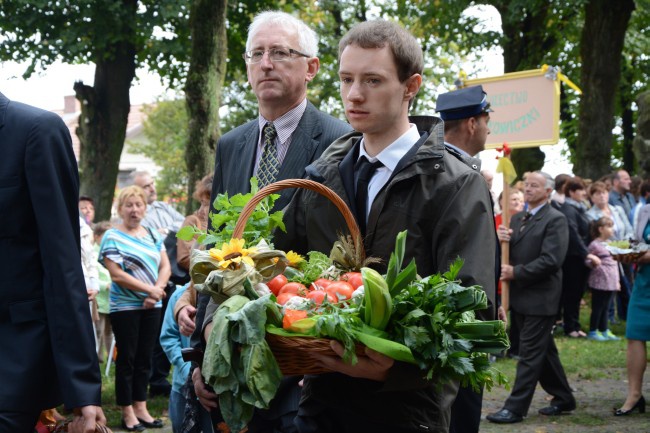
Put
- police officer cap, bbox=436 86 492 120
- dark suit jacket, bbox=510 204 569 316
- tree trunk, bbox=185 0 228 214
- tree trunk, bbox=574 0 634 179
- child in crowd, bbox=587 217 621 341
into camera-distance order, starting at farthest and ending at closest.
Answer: tree trunk, bbox=574 0 634 179
child in crowd, bbox=587 217 621 341
tree trunk, bbox=185 0 228 214
dark suit jacket, bbox=510 204 569 316
police officer cap, bbox=436 86 492 120

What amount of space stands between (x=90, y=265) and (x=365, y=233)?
7.45m

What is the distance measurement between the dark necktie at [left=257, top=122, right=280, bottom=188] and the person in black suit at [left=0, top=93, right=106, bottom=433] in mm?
1007

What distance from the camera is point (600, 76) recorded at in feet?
70.8

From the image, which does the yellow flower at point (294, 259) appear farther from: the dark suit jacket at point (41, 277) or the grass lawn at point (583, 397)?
the grass lawn at point (583, 397)

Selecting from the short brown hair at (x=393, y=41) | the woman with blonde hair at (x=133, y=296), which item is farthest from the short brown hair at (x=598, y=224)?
the short brown hair at (x=393, y=41)

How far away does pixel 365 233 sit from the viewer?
3268 mm

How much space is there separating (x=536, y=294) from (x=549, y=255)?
52 centimetres

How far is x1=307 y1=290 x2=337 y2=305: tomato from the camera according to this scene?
2.80m

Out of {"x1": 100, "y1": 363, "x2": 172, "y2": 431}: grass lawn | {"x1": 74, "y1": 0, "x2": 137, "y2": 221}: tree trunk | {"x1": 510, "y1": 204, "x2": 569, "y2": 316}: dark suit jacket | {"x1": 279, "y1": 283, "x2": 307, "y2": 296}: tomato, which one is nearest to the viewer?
{"x1": 279, "y1": 283, "x2": 307, "y2": 296}: tomato

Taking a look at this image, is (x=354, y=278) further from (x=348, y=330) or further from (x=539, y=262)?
(x=539, y=262)

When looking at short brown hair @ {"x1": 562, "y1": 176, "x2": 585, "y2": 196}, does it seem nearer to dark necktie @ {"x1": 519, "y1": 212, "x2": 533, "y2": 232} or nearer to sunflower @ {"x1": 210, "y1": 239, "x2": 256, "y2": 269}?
dark necktie @ {"x1": 519, "y1": 212, "x2": 533, "y2": 232}

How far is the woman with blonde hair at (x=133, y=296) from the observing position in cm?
924

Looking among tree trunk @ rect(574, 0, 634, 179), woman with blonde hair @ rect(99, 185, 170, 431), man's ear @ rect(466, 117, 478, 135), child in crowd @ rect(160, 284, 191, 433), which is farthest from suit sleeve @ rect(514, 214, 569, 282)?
tree trunk @ rect(574, 0, 634, 179)

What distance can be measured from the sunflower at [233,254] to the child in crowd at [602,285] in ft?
41.8
